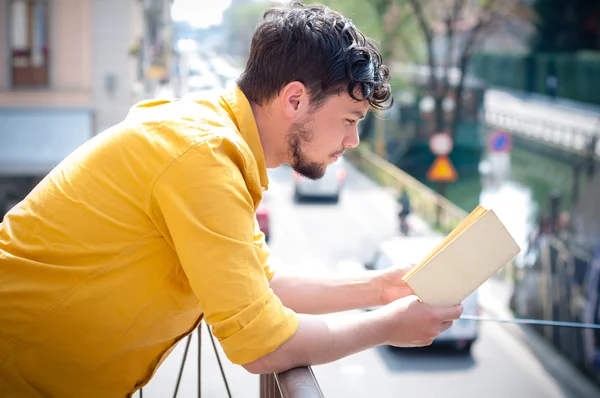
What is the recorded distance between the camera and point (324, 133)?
1.07 metres

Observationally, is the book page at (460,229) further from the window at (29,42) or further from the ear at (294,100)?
the window at (29,42)

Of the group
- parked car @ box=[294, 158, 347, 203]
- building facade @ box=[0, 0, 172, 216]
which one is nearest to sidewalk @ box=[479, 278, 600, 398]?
building facade @ box=[0, 0, 172, 216]

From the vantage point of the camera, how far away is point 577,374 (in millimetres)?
6891

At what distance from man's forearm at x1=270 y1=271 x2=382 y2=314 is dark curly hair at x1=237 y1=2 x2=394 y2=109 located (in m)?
0.35

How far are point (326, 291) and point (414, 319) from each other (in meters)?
0.29

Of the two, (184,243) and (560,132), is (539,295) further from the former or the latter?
(560,132)

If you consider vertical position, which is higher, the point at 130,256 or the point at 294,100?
the point at 294,100

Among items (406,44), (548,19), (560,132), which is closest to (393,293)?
(406,44)

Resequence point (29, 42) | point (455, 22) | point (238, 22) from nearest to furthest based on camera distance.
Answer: point (29, 42) → point (238, 22) → point (455, 22)

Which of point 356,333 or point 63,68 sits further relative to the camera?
point 63,68

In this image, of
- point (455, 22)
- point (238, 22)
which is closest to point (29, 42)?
point (238, 22)

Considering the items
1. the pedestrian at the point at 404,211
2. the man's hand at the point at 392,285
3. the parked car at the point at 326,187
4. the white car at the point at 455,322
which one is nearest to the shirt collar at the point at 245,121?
the man's hand at the point at 392,285

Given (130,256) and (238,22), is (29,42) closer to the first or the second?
(238,22)

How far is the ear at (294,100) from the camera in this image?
3.37 feet
